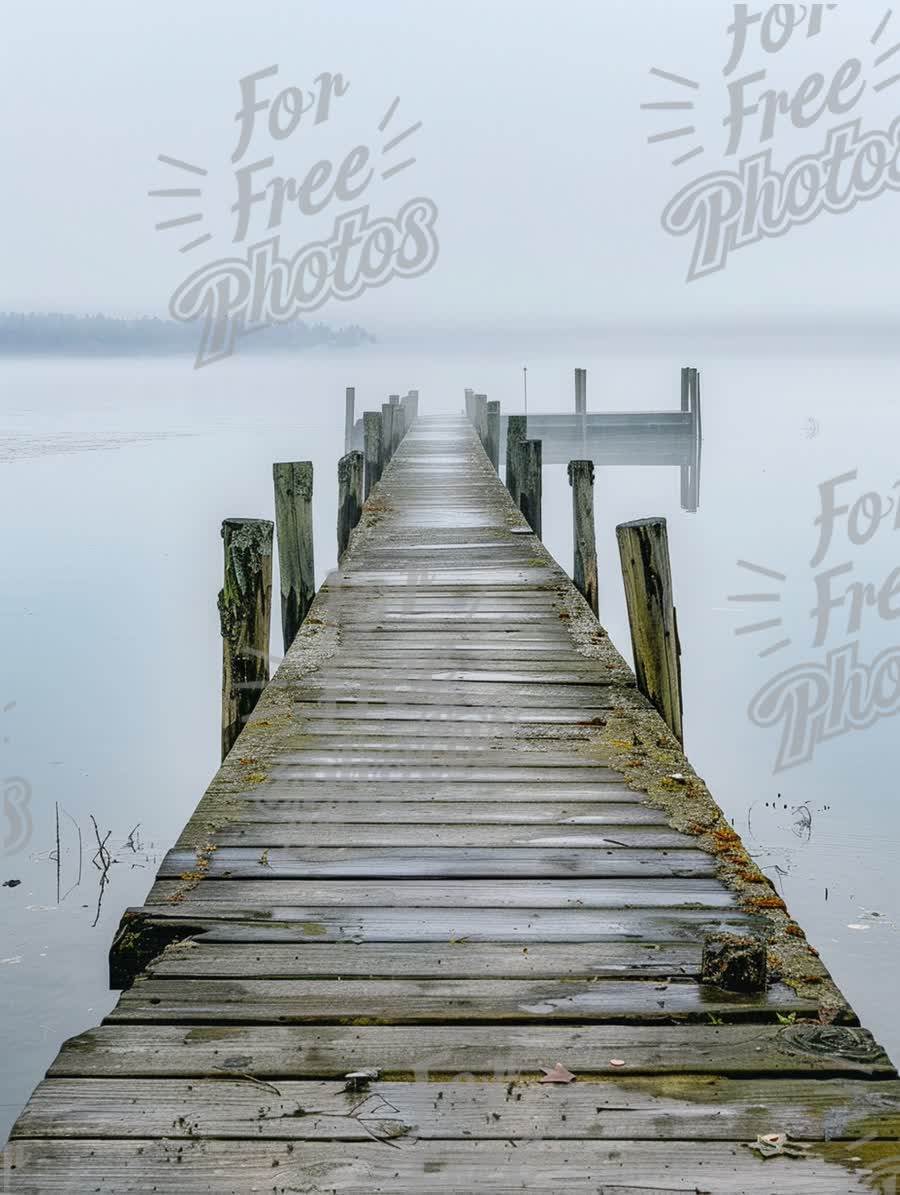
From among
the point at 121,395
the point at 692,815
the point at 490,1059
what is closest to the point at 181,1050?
the point at 490,1059

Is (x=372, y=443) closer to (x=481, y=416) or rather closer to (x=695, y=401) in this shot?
(x=481, y=416)

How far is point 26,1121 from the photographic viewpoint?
7.68 feet

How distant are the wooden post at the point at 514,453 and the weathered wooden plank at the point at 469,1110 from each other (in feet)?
30.5

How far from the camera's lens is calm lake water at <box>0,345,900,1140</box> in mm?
8008

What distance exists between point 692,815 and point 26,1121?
2.31 metres

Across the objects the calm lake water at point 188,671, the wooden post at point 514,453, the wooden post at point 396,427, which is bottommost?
the calm lake water at point 188,671

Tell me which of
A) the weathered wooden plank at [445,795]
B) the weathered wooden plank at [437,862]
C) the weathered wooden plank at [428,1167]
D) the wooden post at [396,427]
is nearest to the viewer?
the weathered wooden plank at [428,1167]

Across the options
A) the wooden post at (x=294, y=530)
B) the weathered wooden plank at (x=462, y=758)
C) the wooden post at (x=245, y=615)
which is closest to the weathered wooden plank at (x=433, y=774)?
the weathered wooden plank at (x=462, y=758)

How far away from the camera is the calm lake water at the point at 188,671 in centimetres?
801

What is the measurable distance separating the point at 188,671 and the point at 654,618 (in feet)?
40.2

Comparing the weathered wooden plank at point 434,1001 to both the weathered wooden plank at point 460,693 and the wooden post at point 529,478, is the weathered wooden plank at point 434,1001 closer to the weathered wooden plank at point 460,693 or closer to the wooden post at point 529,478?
the weathered wooden plank at point 460,693

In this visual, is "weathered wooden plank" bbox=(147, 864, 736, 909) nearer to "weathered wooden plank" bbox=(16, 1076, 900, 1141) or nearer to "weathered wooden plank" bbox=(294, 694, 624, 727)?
"weathered wooden plank" bbox=(16, 1076, 900, 1141)

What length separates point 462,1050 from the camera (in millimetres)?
2586

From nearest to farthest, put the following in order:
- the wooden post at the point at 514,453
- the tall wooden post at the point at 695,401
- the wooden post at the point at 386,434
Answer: the wooden post at the point at 514,453 < the wooden post at the point at 386,434 < the tall wooden post at the point at 695,401
